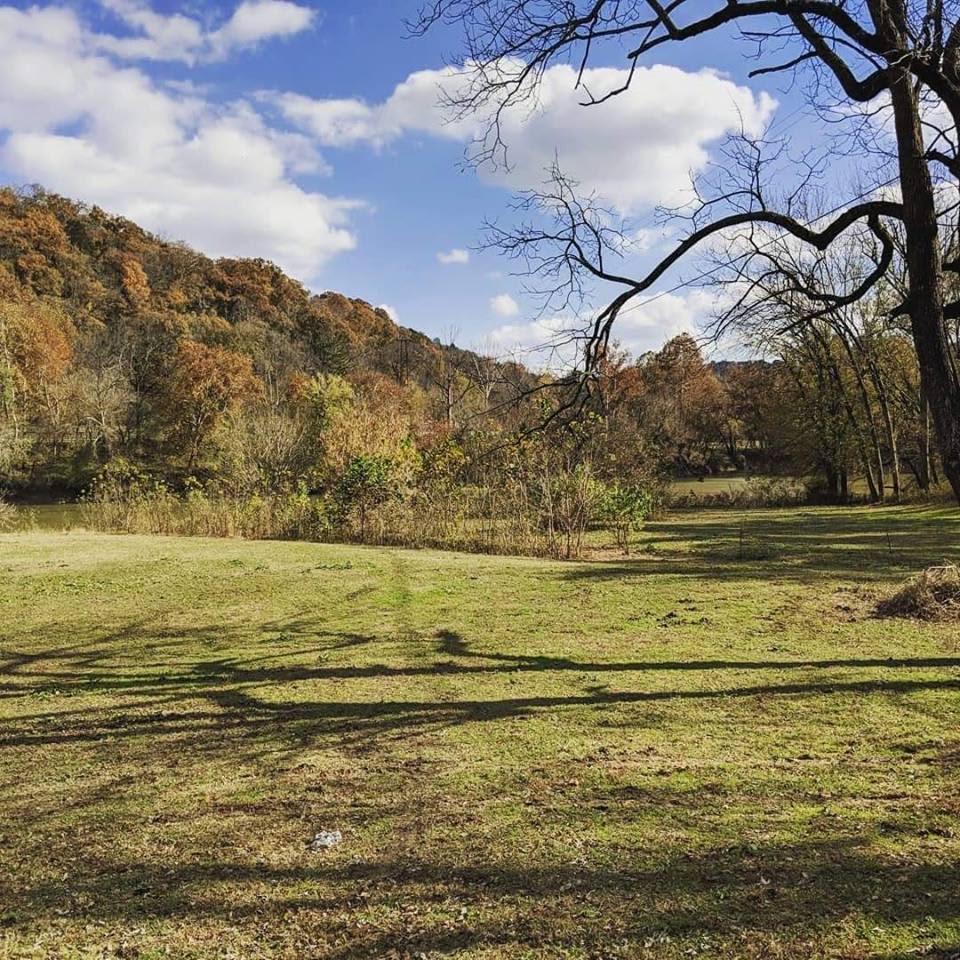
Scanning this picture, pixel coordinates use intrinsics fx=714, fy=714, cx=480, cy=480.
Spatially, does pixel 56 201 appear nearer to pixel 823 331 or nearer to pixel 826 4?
pixel 823 331

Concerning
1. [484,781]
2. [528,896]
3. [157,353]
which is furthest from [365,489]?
[157,353]

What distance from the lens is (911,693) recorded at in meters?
4.71

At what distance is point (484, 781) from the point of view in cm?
354

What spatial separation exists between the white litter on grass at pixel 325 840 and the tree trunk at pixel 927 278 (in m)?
3.67

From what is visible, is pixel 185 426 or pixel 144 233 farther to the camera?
pixel 144 233

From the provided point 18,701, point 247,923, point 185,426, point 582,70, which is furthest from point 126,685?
point 185,426

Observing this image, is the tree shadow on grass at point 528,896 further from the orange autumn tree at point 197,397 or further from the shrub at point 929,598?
the orange autumn tree at point 197,397

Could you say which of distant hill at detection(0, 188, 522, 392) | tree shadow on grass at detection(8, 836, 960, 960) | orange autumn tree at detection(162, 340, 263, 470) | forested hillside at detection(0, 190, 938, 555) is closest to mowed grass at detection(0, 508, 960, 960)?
tree shadow on grass at detection(8, 836, 960, 960)

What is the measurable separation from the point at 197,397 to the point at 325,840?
45.0 meters

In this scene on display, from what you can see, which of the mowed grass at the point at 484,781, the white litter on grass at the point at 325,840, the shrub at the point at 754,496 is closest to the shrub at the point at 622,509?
the mowed grass at the point at 484,781

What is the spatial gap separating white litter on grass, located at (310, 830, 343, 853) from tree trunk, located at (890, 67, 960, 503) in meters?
3.67

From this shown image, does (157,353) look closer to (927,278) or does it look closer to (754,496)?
(754,496)

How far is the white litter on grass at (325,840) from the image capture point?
114 inches

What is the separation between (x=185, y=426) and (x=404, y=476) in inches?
1297
